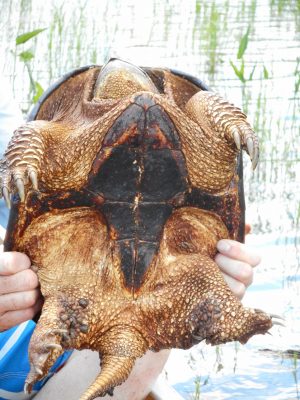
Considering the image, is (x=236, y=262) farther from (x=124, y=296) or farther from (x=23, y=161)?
(x=23, y=161)

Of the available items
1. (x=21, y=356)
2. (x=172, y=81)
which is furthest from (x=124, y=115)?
(x=21, y=356)

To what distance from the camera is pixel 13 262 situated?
2.42 m

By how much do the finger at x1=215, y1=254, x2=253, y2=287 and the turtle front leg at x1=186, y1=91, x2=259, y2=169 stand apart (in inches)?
13.5

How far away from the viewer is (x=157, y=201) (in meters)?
2.38

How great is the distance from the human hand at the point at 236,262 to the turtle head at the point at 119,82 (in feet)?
1.54

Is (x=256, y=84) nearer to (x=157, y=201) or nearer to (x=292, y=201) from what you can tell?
(x=292, y=201)

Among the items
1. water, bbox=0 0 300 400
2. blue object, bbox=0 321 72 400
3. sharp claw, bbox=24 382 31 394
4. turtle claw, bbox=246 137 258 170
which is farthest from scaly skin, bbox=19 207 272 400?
blue object, bbox=0 321 72 400

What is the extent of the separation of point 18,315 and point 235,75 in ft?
13.7

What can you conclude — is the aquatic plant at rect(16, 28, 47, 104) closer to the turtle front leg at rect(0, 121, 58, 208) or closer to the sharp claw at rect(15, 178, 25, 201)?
the turtle front leg at rect(0, 121, 58, 208)

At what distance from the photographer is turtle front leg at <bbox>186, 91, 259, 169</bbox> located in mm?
2346

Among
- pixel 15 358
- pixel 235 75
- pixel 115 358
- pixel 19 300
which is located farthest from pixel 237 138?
pixel 235 75

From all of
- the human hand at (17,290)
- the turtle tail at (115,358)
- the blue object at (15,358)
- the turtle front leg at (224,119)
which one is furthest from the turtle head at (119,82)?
the blue object at (15,358)

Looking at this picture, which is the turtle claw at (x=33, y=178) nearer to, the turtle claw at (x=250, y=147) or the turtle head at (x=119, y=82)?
the turtle head at (x=119, y=82)

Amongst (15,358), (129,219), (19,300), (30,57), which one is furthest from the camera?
(30,57)
